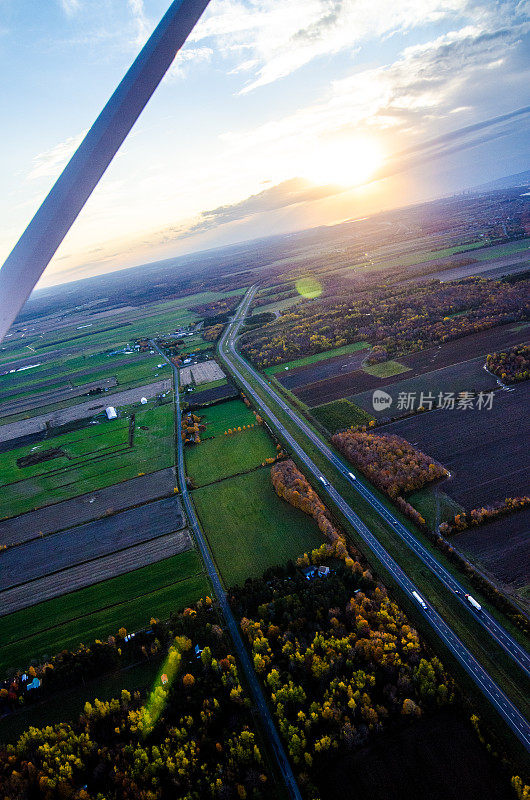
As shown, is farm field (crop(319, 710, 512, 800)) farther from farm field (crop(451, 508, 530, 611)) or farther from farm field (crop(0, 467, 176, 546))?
farm field (crop(0, 467, 176, 546))

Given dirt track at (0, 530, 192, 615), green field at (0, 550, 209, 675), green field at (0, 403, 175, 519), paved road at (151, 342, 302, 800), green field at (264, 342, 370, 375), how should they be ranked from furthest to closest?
green field at (264, 342, 370, 375) < green field at (0, 403, 175, 519) < dirt track at (0, 530, 192, 615) < green field at (0, 550, 209, 675) < paved road at (151, 342, 302, 800)

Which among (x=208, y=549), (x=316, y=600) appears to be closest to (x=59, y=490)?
(x=208, y=549)

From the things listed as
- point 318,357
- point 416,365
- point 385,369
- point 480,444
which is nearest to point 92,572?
point 480,444

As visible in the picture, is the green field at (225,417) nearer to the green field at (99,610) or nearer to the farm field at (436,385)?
the farm field at (436,385)

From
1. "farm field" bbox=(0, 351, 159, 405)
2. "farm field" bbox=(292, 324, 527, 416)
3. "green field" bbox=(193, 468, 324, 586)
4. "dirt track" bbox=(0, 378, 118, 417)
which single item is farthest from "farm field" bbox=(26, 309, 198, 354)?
"green field" bbox=(193, 468, 324, 586)

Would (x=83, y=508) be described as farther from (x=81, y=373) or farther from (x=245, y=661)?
(x=81, y=373)

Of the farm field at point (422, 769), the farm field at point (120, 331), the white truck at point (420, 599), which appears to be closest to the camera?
the farm field at point (422, 769)

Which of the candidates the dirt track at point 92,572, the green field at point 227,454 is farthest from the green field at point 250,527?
the dirt track at point 92,572
